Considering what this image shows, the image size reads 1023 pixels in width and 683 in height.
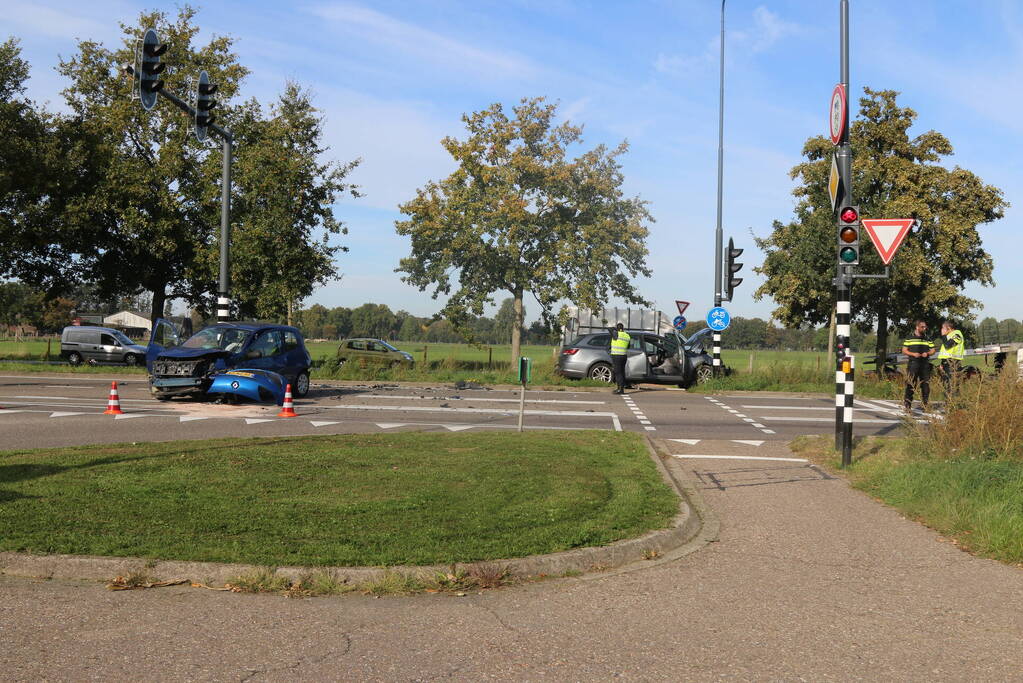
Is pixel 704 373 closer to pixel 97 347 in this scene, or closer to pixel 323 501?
pixel 323 501

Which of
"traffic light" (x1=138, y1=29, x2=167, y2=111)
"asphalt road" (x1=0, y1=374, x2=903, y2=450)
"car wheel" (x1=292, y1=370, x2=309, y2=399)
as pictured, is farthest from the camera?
"car wheel" (x1=292, y1=370, x2=309, y2=399)

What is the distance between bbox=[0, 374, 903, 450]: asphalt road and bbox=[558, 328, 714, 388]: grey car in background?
2.83 ft

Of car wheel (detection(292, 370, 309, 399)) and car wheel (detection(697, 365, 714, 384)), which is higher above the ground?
car wheel (detection(697, 365, 714, 384))

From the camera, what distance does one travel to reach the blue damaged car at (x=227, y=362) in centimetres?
1669

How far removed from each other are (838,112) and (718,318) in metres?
14.8

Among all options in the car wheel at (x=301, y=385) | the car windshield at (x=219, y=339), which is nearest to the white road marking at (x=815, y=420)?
the car wheel at (x=301, y=385)

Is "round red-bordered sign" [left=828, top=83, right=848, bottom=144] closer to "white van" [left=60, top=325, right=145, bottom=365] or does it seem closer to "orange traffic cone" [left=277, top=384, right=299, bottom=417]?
"orange traffic cone" [left=277, top=384, right=299, bottom=417]

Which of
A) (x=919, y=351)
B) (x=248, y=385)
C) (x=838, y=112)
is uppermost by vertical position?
(x=838, y=112)

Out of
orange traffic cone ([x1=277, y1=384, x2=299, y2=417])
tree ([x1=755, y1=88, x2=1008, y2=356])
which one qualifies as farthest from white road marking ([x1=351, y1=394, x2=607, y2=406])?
tree ([x1=755, y1=88, x2=1008, y2=356])

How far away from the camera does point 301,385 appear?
19.5 m

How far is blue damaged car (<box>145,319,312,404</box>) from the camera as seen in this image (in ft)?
54.7

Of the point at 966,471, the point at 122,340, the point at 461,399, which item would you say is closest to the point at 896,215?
the point at 461,399

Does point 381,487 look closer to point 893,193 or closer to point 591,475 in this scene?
point 591,475

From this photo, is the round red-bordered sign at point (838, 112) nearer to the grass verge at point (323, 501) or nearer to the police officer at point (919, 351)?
the grass verge at point (323, 501)
